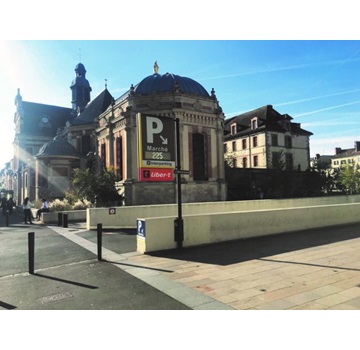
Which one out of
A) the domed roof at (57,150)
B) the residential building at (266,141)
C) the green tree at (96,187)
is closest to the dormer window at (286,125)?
the residential building at (266,141)

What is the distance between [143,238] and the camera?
9.18 meters

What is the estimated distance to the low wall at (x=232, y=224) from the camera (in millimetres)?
9352

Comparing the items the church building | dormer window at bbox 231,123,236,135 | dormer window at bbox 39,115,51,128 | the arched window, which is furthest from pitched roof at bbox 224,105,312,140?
dormer window at bbox 39,115,51,128

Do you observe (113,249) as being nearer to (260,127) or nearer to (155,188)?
(155,188)

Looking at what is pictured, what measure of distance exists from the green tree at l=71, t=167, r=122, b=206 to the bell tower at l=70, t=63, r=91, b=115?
43394 millimetres

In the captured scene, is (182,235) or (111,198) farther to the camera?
(111,198)

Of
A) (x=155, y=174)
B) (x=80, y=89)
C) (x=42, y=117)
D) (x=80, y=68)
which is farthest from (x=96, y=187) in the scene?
(x=80, y=68)

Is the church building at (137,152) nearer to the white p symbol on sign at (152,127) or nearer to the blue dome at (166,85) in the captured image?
the blue dome at (166,85)

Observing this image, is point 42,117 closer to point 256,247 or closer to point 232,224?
point 232,224

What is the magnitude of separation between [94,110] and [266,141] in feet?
88.6

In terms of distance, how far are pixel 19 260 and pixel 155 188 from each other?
59.9ft

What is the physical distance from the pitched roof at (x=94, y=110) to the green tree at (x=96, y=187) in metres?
25.5

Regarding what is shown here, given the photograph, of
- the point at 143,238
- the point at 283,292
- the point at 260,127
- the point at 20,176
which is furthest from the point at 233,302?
the point at 20,176

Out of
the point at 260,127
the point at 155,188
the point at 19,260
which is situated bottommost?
the point at 19,260
